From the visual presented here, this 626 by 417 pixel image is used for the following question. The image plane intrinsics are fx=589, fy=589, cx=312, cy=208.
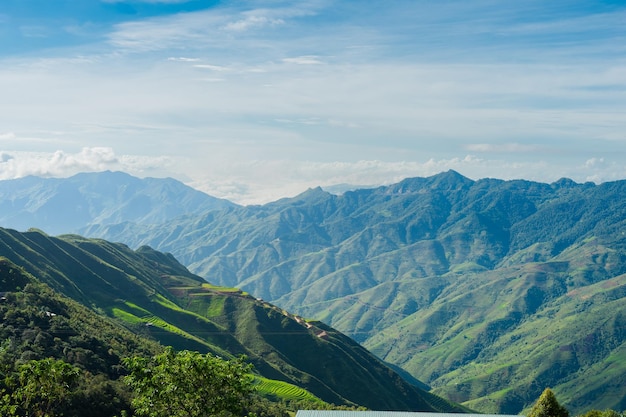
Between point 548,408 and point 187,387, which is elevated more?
point 187,387

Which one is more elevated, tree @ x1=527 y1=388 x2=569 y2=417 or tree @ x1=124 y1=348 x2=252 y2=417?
tree @ x1=124 y1=348 x2=252 y2=417

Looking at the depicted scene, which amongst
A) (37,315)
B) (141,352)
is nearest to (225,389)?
(37,315)

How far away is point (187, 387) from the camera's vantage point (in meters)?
60.2

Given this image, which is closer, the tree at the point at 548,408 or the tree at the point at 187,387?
the tree at the point at 187,387

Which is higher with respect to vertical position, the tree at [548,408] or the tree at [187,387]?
the tree at [187,387]

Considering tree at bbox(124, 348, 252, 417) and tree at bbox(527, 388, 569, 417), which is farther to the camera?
tree at bbox(527, 388, 569, 417)

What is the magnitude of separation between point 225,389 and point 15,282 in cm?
14701

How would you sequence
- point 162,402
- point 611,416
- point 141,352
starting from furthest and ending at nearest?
point 141,352, point 611,416, point 162,402

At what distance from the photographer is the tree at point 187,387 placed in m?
59.9

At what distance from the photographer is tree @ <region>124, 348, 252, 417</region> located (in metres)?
59.9

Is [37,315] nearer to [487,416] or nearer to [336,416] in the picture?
[336,416]

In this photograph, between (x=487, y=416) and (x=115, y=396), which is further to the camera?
(x=115, y=396)

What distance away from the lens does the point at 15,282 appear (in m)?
182

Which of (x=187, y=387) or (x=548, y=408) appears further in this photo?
(x=548, y=408)
